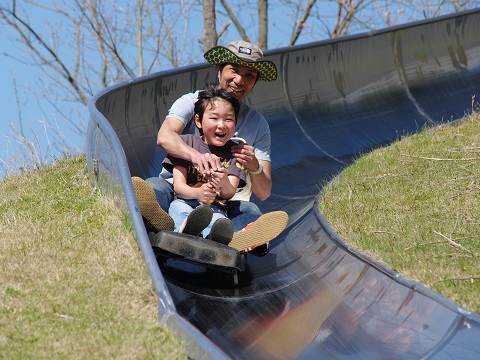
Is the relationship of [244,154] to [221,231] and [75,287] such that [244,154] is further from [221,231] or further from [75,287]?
[75,287]

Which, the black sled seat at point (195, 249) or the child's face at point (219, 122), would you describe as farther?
the child's face at point (219, 122)

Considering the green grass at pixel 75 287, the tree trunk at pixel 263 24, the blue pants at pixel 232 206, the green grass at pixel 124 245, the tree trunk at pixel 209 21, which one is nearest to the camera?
the green grass at pixel 75 287

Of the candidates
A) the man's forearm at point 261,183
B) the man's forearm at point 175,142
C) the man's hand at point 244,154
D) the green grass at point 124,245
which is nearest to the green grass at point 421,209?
the green grass at point 124,245

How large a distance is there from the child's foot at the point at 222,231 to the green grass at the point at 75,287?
405mm

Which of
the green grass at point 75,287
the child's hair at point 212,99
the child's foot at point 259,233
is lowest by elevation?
the green grass at point 75,287

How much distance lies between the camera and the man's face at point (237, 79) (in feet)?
18.6

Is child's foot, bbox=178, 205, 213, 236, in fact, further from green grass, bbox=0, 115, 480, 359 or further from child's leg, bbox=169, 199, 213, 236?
green grass, bbox=0, 115, 480, 359

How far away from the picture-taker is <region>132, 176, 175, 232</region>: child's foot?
4.76 metres

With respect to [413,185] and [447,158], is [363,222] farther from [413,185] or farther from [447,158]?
[447,158]

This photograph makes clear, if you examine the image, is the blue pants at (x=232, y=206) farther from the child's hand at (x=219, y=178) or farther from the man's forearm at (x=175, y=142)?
the child's hand at (x=219, y=178)

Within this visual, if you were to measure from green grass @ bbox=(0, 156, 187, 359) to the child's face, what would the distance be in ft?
2.31

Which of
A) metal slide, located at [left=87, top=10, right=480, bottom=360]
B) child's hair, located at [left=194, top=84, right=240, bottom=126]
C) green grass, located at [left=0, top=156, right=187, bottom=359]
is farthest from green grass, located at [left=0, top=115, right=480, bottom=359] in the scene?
child's hair, located at [left=194, top=84, right=240, bottom=126]

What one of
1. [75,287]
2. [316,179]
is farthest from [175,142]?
[316,179]

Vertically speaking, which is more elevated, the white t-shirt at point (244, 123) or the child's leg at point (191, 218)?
the white t-shirt at point (244, 123)
